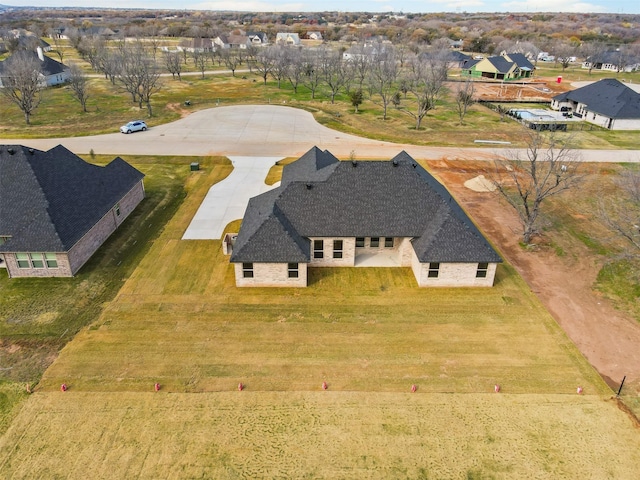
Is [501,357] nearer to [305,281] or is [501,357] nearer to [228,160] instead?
[305,281]

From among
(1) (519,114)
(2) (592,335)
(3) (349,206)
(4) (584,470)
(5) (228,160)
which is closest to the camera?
(4) (584,470)

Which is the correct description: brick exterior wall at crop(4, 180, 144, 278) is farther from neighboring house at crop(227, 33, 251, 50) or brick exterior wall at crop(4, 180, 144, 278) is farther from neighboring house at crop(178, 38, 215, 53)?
neighboring house at crop(227, 33, 251, 50)

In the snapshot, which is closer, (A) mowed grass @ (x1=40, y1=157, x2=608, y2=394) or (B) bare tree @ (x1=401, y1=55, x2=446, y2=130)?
(A) mowed grass @ (x1=40, y1=157, x2=608, y2=394)

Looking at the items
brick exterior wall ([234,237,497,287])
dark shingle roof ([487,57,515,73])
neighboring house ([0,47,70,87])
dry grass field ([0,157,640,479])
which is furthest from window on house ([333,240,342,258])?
dark shingle roof ([487,57,515,73])

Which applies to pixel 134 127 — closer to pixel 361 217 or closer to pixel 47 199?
pixel 47 199

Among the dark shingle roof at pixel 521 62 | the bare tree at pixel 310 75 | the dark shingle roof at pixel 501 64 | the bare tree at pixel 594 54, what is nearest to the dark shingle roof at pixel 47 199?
the bare tree at pixel 310 75

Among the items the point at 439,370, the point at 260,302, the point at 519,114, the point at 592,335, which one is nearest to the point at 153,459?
the point at 260,302

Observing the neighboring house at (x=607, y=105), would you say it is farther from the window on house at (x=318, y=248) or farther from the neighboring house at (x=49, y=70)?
the neighboring house at (x=49, y=70)
